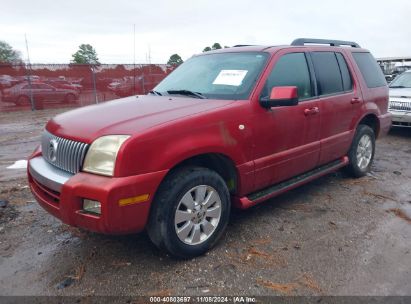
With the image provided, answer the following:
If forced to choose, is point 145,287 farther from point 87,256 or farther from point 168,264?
point 87,256

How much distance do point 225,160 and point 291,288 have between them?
118 centimetres

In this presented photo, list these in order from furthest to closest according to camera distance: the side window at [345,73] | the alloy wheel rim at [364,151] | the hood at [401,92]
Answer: the hood at [401,92], the alloy wheel rim at [364,151], the side window at [345,73]

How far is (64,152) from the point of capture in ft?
9.61

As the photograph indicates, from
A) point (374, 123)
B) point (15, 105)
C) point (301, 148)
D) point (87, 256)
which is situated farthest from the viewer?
point (15, 105)

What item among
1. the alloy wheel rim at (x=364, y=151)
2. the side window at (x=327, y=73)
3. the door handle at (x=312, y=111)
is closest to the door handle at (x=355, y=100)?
the side window at (x=327, y=73)

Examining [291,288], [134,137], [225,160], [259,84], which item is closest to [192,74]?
[259,84]

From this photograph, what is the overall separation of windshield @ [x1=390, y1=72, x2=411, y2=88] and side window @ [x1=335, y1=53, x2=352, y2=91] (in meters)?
5.02

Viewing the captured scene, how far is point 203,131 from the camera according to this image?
302cm

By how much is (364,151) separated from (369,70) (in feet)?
3.73

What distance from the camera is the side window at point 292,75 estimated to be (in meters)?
3.66

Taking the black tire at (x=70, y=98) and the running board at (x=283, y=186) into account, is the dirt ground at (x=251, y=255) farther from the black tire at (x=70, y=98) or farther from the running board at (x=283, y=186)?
the black tire at (x=70, y=98)

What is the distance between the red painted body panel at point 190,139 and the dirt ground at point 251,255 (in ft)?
1.46

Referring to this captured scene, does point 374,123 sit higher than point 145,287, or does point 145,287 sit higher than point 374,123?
point 374,123

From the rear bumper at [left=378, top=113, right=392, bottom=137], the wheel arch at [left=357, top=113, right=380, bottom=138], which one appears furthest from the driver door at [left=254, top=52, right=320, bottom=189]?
the rear bumper at [left=378, top=113, right=392, bottom=137]
